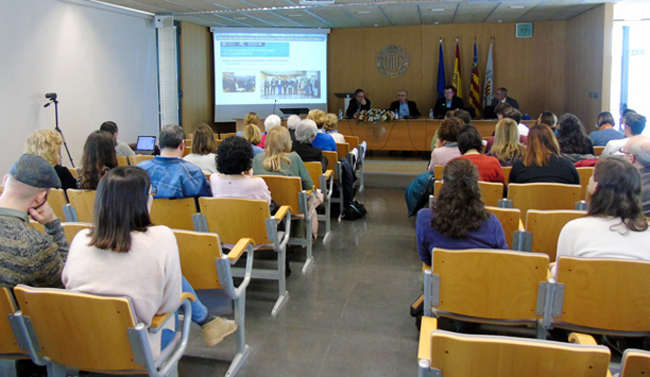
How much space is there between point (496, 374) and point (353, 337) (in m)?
1.82

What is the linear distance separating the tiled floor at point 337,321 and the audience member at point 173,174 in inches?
36.5

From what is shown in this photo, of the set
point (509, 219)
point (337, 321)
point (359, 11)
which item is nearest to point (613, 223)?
point (509, 219)

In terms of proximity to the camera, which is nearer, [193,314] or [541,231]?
[193,314]

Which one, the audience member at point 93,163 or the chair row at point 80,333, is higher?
the audience member at point 93,163

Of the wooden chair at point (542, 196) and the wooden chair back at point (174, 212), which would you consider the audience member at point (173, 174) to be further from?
the wooden chair at point (542, 196)

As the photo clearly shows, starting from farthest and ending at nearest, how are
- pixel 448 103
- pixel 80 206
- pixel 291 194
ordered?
pixel 448 103 < pixel 291 194 < pixel 80 206

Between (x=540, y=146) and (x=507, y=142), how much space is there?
0.71 metres

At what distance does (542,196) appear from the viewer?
396 centimetres

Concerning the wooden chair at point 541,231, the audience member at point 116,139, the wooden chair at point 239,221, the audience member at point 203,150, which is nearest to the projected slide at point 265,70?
the audience member at point 116,139

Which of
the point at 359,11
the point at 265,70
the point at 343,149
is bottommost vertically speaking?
the point at 343,149

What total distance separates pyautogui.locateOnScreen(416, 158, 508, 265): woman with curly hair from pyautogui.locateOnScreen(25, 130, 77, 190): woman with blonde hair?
2.98 metres

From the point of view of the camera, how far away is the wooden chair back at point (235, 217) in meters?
3.46

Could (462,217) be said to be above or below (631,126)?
below

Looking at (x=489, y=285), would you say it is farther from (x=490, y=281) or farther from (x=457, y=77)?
(x=457, y=77)
